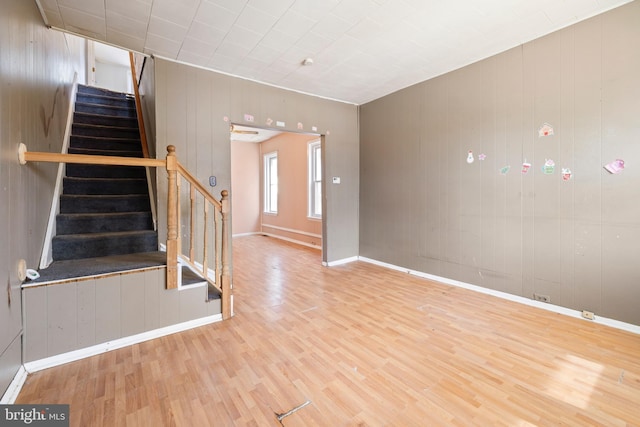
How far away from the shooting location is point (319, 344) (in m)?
2.34

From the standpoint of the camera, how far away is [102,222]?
3047 millimetres

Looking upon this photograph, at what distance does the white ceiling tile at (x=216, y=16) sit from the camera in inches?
94.5

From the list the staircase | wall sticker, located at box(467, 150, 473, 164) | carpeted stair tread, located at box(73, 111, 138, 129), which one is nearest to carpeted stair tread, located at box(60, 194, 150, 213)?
the staircase

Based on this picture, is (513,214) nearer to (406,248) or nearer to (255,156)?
(406,248)

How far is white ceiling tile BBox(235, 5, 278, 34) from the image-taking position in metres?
2.47

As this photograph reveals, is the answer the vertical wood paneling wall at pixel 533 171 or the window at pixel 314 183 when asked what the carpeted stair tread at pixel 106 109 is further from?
the vertical wood paneling wall at pixel 533 171

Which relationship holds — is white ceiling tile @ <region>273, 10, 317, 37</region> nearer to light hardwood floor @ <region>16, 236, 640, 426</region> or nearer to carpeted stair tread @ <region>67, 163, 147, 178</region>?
carpeted stair tread @ <region>67, 163, 147, 178</region>

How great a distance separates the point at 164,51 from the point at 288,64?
1.40m

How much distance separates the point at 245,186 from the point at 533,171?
7.18 meters

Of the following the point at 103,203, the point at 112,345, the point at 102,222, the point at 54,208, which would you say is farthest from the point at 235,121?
the point at 112,345

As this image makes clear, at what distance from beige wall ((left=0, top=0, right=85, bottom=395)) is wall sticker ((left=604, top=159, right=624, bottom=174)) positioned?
4.69 metres

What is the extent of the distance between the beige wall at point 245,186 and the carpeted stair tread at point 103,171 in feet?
14.3

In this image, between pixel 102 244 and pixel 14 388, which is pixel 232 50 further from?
pixel 14 388

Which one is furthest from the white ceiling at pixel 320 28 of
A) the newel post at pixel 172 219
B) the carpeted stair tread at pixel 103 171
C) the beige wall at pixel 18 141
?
the carpeted stair tread at pixel 103 171
